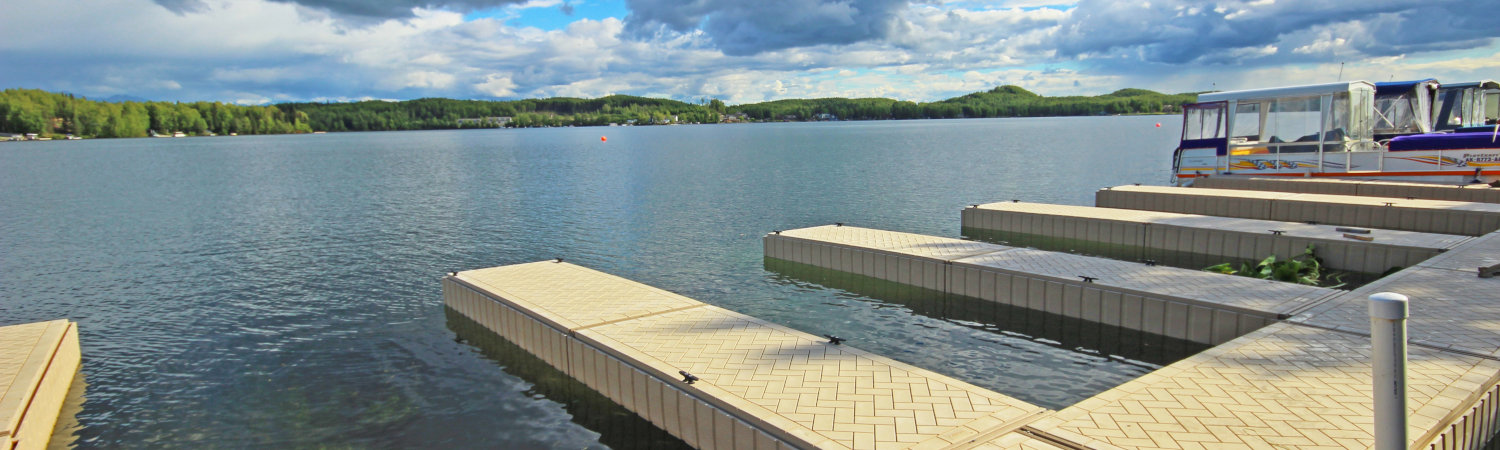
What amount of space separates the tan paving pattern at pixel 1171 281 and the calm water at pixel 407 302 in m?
0.86

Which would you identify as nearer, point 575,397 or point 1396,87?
point 575,397

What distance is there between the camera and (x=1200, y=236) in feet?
52.3

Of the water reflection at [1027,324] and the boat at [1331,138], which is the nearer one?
the water reflection at [1027,324]

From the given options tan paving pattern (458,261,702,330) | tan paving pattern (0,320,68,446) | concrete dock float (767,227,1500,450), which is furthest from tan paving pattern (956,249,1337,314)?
tan paving pattern (0,320,68,446)

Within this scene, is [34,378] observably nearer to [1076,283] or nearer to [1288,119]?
[1076,283]

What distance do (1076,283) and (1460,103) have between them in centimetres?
2314

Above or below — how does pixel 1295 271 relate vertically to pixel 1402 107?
below

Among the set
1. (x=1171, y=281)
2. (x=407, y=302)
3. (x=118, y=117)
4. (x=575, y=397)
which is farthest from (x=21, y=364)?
(x=118, y=117)

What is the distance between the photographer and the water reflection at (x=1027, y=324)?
9969 millimetres

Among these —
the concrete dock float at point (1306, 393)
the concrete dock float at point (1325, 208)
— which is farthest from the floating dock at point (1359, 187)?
the concrete dock float at point (1306, 393)

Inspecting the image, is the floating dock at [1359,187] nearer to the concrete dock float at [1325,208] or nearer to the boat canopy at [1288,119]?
the concrete dock float at [1325,208]

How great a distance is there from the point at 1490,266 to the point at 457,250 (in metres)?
18.2

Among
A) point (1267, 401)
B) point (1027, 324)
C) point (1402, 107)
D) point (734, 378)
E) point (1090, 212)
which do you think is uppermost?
point (1402, 107)

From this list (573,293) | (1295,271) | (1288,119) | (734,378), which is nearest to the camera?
(734,378)
